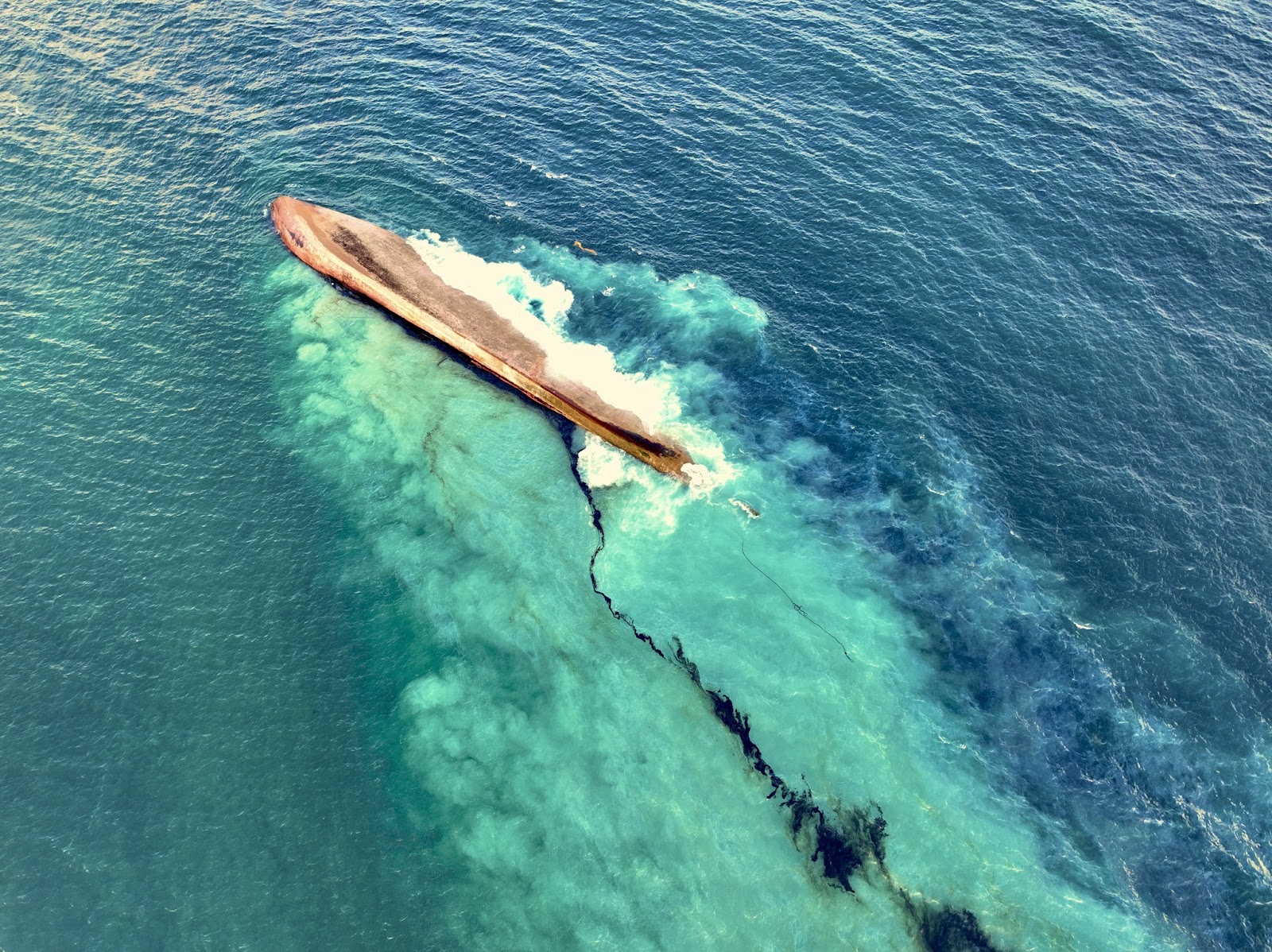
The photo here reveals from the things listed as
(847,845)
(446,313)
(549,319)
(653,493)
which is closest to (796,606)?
(653,493)

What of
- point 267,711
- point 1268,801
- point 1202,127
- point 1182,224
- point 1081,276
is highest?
point 1202,127

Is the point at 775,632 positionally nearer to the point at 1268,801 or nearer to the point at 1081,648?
the point at 1081,648

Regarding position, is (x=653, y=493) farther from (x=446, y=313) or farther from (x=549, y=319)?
(x=446, y=313)

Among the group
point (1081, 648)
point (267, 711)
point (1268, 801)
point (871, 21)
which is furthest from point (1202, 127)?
point (267, 711)

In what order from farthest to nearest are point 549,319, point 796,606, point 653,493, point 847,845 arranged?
point 549,319
point 653,493
point 796,606
point 847,845

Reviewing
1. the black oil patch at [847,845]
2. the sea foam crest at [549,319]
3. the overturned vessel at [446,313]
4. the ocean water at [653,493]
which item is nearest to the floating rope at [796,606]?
the ocean water at [653,493]

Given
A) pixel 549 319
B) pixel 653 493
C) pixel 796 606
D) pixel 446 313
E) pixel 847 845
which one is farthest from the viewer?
pixel 549 319

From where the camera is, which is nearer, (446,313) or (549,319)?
(446,313)
